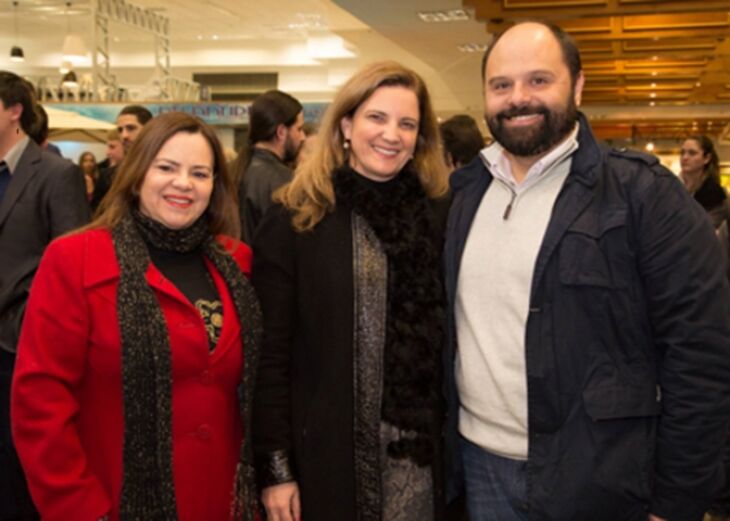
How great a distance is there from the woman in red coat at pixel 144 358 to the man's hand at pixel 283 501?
73 millimetres

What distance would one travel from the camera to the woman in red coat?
1.98 meters

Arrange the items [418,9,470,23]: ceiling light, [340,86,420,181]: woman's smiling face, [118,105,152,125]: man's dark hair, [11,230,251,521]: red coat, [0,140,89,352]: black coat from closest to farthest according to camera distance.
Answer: [11,230,251,521]: red coat < [340,86,420,181]: woman's smiling face < [0,140,89,352]: black coat < [118,105,152,125]: man's dark hair < [418,9,470,23]: ceiling light

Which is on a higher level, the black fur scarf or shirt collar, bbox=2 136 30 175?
shirt collar, bbox=2 136 30 175

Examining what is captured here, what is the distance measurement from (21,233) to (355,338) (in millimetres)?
1565

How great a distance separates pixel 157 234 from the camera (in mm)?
2162

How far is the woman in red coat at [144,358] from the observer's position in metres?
1.98

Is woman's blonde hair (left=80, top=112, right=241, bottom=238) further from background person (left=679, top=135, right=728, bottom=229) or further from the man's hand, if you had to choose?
background person (left=679, top=135, right=728, bottom=229)

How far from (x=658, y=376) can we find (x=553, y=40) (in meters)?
0.91

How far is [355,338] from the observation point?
220 cm

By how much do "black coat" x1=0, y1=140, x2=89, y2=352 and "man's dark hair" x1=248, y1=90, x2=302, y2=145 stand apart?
1317 millimetres

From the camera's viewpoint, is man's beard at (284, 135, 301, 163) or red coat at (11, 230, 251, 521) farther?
man's beard at (284, 135, 301, 163)

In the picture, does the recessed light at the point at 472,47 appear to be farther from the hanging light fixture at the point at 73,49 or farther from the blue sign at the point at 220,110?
the hanging light fixture at the point at 73,49

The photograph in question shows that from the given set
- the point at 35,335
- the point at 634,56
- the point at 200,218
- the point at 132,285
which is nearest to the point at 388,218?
the point at 200,218

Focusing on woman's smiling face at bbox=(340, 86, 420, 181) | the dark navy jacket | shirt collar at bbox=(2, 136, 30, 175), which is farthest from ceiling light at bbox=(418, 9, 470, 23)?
the dark navy jacket
